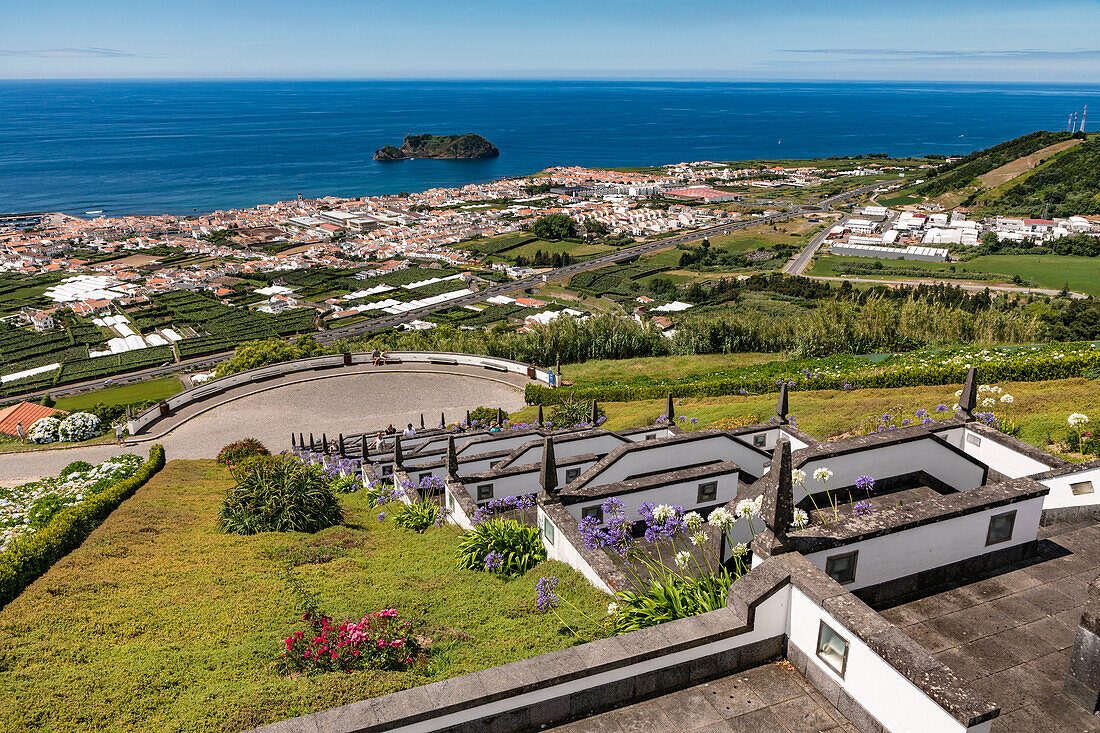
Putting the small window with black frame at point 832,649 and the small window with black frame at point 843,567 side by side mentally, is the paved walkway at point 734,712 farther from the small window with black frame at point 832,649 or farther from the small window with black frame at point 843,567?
the small window with black frame at point 843,567

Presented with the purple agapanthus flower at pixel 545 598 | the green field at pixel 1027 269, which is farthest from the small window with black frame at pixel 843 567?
the green field at pixel 1027 269

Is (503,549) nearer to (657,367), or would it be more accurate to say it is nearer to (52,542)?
(52,542)

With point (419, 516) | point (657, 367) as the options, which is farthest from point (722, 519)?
point (657, 367)

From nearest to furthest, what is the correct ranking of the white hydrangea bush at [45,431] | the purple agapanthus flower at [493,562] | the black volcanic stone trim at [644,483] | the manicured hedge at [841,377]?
1. the purple agapanthus flower at [493,562]
2. the black volcanic stone trim at [644,483]
3. the manicured hedge at [841,377]
4. the white hydrangea bush at [45,431]

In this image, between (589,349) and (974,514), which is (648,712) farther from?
(589,349)

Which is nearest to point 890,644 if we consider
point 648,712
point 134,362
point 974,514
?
point 648,712
